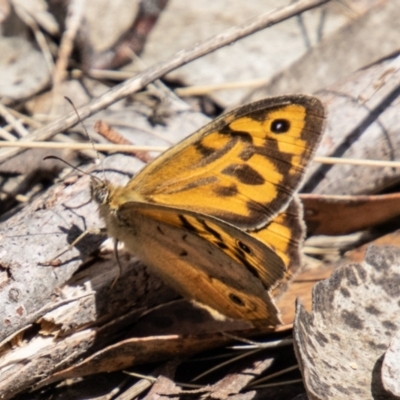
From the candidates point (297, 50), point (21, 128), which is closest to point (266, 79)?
point (297, 50)

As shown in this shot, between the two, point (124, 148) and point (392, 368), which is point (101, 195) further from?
point (392, 368)

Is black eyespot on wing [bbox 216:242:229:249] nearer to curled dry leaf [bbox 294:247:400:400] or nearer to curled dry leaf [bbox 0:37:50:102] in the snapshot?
curled dry leaf [bbox 294:247:400:400]

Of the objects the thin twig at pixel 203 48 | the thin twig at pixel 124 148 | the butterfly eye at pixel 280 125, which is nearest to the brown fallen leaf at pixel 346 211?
the thin twig at pixel 124 148

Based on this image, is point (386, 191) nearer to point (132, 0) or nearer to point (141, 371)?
point (141, 371)

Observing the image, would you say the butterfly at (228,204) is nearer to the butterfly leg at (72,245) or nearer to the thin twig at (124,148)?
the butterfly leg at (72,245)

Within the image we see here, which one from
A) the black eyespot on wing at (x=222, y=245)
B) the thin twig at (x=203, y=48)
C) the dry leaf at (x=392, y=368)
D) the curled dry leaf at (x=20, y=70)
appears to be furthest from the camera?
the curled dry leaf at (x=20, y=70)

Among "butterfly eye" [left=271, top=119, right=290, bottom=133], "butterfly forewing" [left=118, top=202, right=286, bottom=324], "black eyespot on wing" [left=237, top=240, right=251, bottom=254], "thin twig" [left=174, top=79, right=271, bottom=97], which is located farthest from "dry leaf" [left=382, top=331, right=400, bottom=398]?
"thin twig" [left=174, top=79, right=271, bottom=97]

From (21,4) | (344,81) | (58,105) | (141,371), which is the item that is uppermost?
(21,4)
